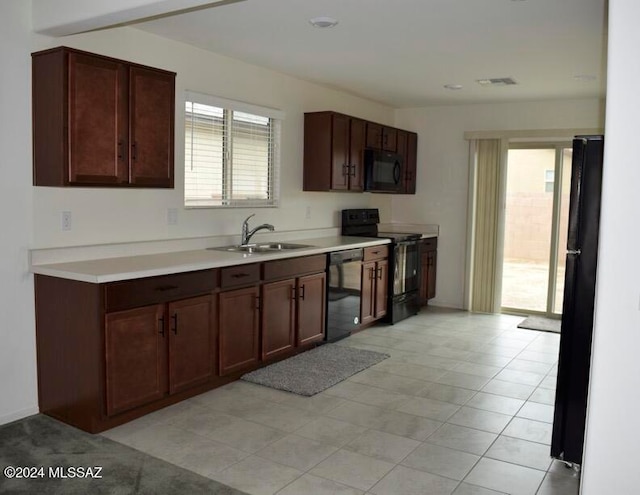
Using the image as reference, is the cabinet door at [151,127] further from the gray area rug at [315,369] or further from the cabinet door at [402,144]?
the cabinet door at [402,144]

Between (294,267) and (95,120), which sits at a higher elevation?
(95,120)

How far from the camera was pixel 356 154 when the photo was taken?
5.87 meters

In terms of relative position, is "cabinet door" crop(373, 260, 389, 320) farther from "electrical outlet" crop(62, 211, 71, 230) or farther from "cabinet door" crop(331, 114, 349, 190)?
"electrical outlet" crop(62, 211, 71, 230)

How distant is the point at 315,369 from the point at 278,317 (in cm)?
47

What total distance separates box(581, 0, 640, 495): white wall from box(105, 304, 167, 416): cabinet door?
7.63ft

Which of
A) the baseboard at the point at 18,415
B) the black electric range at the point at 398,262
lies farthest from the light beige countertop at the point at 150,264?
the black electric range at the point at 398,262

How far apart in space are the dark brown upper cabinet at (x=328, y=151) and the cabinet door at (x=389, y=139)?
665mm

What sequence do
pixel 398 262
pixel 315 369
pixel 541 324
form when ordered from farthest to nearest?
pixel 541 324 < pixel 398 262 < pixel 315 369

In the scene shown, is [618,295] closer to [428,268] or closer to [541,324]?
[541,324]

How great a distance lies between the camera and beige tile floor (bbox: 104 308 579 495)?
9.28ft

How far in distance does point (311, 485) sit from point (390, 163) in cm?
427

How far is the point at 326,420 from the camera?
353cm

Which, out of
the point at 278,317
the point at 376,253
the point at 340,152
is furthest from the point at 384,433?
the point at 340,152

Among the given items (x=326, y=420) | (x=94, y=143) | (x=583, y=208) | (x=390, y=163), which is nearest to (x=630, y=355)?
(x=583, y=208)
